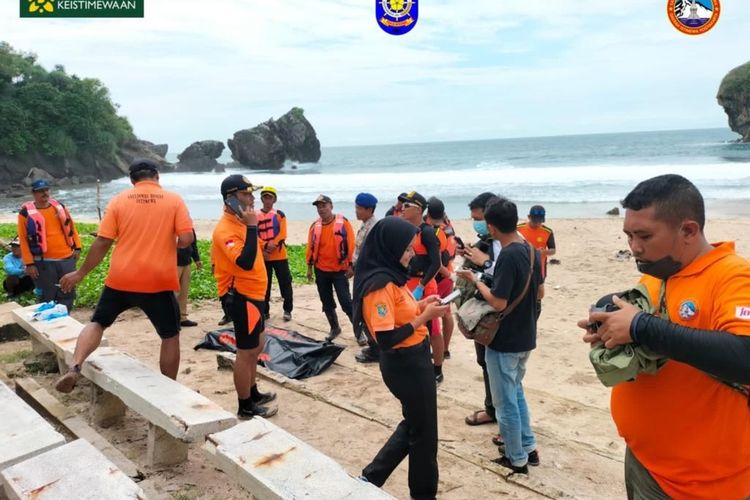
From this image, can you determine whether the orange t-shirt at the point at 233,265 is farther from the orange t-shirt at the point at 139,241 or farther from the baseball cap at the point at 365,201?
the baseball cap at the point at 365,201

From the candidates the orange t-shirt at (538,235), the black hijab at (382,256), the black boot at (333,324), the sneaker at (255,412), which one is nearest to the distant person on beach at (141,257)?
the sneaker at (255,412)

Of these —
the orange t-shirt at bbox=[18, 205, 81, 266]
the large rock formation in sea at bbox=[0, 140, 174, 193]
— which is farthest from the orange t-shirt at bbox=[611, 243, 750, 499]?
the large rock formation in sea at bbox=[0, 140, 174, 193]

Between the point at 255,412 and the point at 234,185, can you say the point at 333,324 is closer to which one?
the point at 255,412

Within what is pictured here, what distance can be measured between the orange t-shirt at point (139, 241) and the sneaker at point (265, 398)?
4.02 feet

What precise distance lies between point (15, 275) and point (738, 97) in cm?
7515

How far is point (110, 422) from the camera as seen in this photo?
425 centimetres

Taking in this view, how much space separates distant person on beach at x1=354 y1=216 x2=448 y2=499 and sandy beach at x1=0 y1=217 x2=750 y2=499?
0.41 m

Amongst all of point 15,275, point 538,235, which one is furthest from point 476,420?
point 15,275

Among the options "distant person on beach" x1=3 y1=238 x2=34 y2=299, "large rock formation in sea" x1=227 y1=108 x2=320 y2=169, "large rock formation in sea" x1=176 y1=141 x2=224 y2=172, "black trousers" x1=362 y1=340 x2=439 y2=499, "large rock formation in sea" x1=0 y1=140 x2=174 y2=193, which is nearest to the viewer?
"black trousers" x1=362 y1=340 x2=439 y2=499

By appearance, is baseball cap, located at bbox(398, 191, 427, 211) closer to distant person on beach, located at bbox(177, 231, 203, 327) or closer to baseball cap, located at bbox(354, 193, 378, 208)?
baseball cap, located at bbox(354, 193, 378, 208)

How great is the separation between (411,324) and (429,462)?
33.1 inches

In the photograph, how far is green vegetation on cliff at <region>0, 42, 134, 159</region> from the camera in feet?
167

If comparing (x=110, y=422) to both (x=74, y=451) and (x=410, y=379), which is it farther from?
(x=410, y=379)

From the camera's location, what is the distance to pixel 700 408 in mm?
1771
